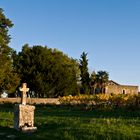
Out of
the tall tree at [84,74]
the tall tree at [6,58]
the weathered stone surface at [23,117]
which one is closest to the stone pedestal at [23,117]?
the weathered stone surface at [23,117]

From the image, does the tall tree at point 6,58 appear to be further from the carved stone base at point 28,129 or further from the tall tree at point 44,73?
the carved stone base at point 28,129

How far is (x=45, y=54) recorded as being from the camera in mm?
91250

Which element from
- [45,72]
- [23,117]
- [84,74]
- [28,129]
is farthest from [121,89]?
[28,129]

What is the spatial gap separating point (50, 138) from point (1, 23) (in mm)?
59291

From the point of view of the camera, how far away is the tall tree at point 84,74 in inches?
3846

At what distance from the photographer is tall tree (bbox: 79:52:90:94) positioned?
320 ft

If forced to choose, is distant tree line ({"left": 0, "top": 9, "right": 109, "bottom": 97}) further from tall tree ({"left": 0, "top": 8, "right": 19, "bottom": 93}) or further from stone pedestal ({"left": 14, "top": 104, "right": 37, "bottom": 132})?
stone pedestal ({"left": 14, "top": 104, "right": 37, "bottom": 132})

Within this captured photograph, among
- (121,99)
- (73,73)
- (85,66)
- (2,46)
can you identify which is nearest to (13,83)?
(2,46)

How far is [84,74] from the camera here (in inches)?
3954

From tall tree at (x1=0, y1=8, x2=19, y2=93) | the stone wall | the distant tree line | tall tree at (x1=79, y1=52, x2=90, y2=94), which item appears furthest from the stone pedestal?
the stone wall

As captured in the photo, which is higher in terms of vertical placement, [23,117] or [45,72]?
[45,72]

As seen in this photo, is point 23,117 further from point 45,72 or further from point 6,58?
point 45,72

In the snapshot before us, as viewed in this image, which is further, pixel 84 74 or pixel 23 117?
pixel 84 74

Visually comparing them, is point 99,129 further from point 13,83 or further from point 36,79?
point 36,79
